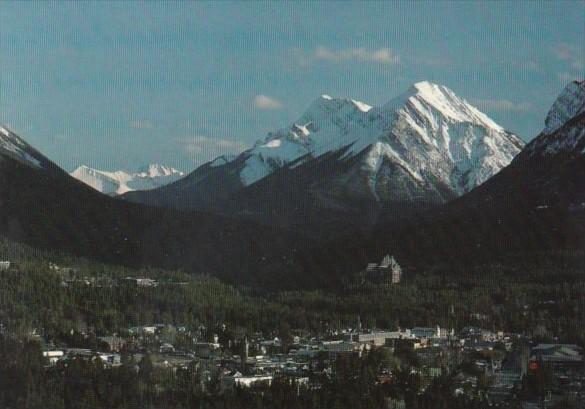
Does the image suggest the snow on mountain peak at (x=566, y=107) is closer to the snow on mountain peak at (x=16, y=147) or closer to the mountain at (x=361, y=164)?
the mountain at (x=361, y=164)

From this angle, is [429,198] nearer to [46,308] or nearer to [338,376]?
[46,308]

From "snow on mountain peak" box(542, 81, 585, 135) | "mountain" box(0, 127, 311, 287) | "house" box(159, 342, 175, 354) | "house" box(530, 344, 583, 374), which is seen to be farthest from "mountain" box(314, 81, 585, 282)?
"house" box(159, 342, 175, 354)

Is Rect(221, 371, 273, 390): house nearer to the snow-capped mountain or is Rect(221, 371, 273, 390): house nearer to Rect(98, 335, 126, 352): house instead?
Rect(98, 335, 126, 352): house

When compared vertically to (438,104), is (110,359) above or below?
below

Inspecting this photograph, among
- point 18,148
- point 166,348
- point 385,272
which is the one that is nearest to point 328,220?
point 18,148

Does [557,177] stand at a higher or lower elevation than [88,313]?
higher

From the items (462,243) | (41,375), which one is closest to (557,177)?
(462,243)

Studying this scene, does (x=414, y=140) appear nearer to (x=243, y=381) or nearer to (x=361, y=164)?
(x=361, y=164)
